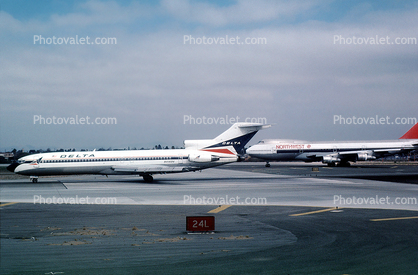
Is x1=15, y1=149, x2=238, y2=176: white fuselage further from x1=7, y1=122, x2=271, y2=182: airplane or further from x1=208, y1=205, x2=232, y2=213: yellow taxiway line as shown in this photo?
x1=208, y1=205, x2=232, y2=213: yellow taxiway line

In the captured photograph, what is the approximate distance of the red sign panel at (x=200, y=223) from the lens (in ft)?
43.2

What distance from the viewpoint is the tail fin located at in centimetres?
4147

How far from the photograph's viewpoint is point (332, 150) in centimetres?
7694

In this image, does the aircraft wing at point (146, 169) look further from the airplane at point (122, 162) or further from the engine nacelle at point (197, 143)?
the engine nacelle at point (197, 143)

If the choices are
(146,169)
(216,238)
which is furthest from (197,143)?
(216,238)

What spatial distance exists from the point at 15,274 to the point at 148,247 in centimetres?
375

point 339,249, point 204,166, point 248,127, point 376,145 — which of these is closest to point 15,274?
point 339,249

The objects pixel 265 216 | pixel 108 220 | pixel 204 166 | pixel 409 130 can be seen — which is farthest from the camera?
pixel 409 130

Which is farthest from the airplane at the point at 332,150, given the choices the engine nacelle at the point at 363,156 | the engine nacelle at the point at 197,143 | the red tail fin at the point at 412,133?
the engine nacelle at the point at 197,143

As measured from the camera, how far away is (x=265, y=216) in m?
17.3

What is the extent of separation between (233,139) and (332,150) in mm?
42337

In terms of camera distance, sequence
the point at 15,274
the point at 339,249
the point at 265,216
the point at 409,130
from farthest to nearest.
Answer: the point at 409,130
the point at 265,216
the point at 339,249
the point at 15,274

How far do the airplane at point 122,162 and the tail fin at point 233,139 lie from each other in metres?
0.71

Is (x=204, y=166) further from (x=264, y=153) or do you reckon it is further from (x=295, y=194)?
(x=264, y=153)
